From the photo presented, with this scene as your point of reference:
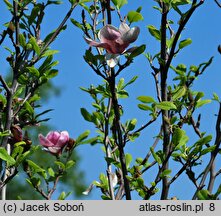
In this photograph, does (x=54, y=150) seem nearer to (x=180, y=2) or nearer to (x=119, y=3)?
(x=119, y=3)

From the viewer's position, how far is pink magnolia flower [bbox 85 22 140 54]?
7.56ft

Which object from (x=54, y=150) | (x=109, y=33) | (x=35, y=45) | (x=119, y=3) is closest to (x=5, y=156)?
(x=54, y=150)

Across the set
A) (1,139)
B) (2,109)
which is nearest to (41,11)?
(2,109)

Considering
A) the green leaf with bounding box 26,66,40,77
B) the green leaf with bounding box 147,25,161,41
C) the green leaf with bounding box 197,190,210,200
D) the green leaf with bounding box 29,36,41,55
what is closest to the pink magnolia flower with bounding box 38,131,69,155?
the green leaf with bounding box 26,66,40,77

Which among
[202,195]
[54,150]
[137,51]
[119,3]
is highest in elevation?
[119,3]

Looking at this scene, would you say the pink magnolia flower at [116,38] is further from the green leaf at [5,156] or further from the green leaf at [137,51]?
the green leaf at [5,156]

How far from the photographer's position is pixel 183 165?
98.1 inches

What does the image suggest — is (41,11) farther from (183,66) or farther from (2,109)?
(183,66)

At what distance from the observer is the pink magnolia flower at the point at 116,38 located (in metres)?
2.30

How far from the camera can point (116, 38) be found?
230 cm

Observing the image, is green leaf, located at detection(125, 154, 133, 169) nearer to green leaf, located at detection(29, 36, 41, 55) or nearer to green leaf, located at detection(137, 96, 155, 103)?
green leaf, located at detection(137, 96, 155, 103)

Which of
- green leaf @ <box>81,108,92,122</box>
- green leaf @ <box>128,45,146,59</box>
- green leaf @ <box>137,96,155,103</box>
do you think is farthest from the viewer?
green leaf @ <box>81,108,92,122</box>

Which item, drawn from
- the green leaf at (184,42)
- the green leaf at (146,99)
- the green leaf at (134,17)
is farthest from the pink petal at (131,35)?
the green leaf at (184,42)

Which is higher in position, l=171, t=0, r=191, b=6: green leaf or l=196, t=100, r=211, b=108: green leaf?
l=171, t=0, r=191, b=6: green leaf
